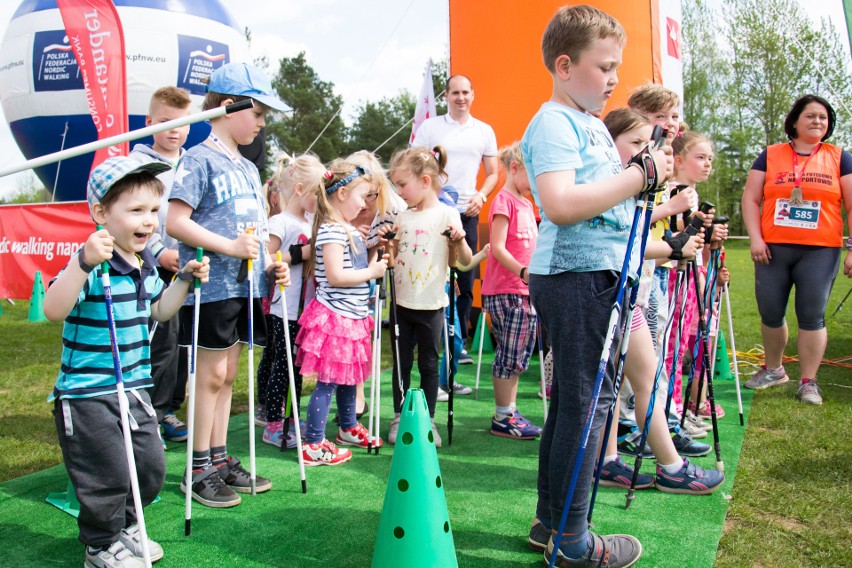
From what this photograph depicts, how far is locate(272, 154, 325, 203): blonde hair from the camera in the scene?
4398 mm

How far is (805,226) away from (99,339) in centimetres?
499

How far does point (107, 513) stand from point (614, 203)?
6.87 feet

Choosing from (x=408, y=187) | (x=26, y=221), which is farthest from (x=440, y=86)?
(x=408, y=187)

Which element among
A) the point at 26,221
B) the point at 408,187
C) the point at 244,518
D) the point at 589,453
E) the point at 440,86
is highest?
the point at 440,86

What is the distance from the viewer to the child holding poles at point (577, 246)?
2.27 metres

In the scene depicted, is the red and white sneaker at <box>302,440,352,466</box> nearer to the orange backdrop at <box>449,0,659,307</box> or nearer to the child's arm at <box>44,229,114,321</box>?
the child's arm at <box>44,229,114,321</box>

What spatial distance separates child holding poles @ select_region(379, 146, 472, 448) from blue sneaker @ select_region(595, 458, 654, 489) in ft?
3.37

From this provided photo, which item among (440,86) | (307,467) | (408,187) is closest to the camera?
(307,467)

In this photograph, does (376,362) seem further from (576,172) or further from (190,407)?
(576,172)

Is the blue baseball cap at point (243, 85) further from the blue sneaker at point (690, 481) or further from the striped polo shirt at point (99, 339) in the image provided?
the blue sneaker at point (690, 481)

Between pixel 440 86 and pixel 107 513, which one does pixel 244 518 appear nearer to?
pixel 107 513

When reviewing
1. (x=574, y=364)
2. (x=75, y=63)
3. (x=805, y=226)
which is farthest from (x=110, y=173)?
(x=75, y=63)

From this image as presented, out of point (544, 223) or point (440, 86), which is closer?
point (544, 223)

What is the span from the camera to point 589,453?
7.95 ft
